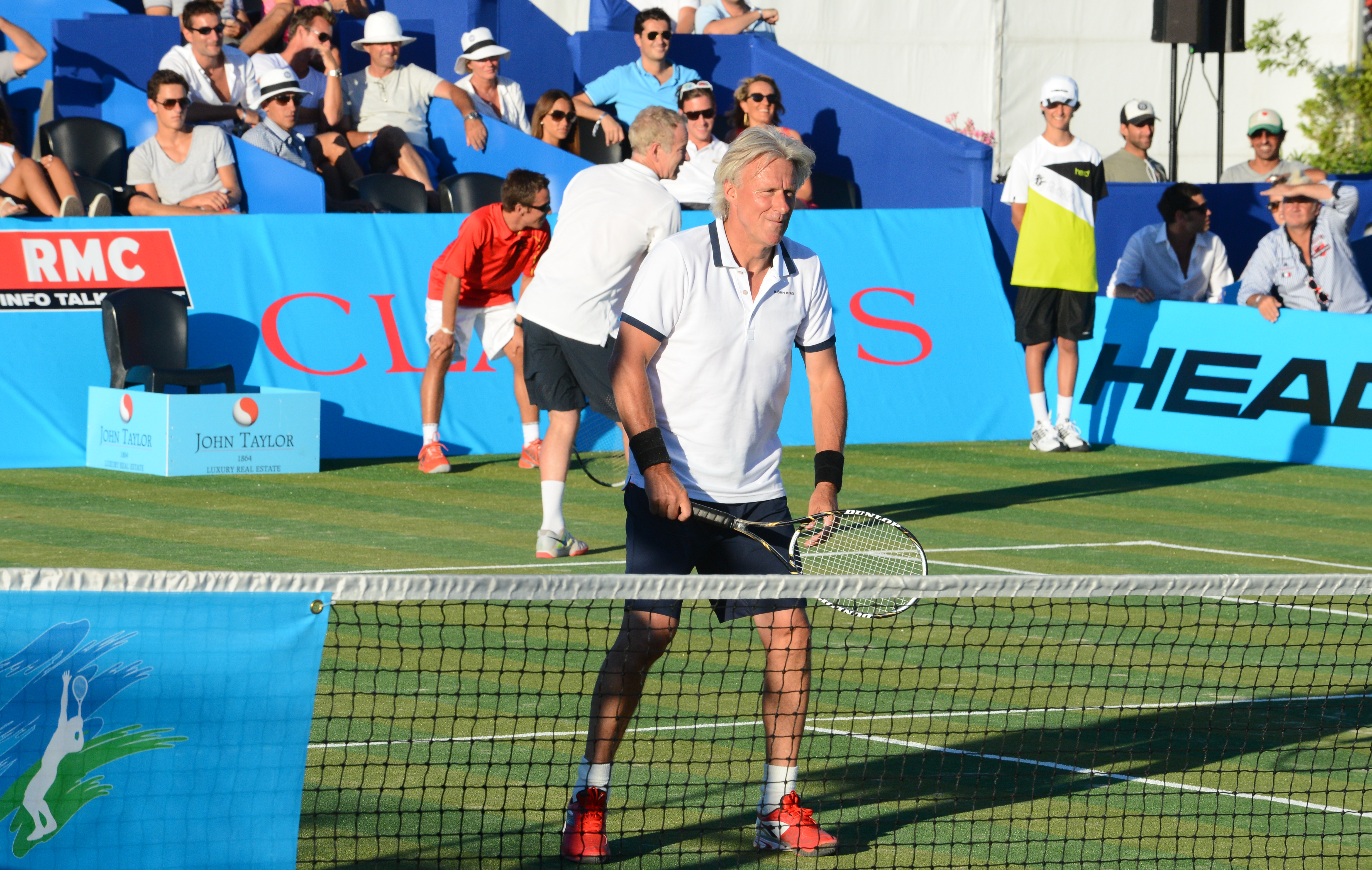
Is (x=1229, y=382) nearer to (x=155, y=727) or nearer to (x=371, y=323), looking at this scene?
(x=371, y=323)

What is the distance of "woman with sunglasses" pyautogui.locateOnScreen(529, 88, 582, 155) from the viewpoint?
58.1 feet

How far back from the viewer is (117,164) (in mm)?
15664

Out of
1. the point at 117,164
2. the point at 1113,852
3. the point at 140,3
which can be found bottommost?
the point at 1113,852

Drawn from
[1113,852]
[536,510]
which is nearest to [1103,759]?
[1113,852]

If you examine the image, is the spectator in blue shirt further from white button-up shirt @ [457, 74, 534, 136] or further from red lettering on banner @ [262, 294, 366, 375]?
red lettering on banner @ [262, 294, 366, 375]

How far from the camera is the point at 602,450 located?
35.4 feet

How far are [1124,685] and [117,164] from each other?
10.6 metres

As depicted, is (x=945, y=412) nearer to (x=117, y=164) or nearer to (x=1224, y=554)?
(x=1224, y=554)

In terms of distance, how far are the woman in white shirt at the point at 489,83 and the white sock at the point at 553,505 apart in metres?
8.38

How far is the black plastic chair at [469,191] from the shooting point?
1648 centimetres

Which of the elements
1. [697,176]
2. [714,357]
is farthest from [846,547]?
[697,176]

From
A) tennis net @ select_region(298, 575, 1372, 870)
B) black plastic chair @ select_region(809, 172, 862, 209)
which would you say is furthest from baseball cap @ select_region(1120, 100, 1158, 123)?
tennis net @ select_region(298, 575, 1372, 870)

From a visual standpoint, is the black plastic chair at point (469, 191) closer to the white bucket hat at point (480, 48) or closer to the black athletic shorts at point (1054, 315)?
the white bucket hat at point (480, 48)

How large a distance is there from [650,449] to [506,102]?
42.9 feet
